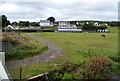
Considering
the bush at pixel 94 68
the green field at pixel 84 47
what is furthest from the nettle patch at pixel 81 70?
the green field at pixel 84 47

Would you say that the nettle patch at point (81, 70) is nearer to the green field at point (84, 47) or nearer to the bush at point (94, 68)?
the bush at point (94, 68)

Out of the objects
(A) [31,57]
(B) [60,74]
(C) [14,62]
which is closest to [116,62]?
(B) [60,74]

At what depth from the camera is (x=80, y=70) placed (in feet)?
15.0

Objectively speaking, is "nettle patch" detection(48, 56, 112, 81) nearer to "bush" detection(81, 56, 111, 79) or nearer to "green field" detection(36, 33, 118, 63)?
"bush" detection(81, 56, 111, 79)

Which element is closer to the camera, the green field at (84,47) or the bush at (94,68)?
the bush at (94,68)

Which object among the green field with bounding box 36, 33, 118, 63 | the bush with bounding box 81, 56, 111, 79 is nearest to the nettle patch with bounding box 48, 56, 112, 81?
the bush with bounding box 81, 56, 111, 79

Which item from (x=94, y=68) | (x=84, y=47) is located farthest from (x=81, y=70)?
(x=84, y=47)

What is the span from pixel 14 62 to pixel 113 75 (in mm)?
3842

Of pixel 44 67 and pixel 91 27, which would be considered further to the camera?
pixel 91 27

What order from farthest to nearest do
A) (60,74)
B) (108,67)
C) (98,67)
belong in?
(108,67) → (98,67) → (60,74)

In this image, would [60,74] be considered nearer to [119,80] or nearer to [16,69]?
[16,69]

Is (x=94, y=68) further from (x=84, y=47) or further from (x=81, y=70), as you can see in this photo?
(x=84, y=47)

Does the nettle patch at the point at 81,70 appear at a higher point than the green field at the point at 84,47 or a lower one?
lower

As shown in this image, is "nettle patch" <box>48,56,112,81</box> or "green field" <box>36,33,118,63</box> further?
"green field" <box>36,33,118,63</box>
